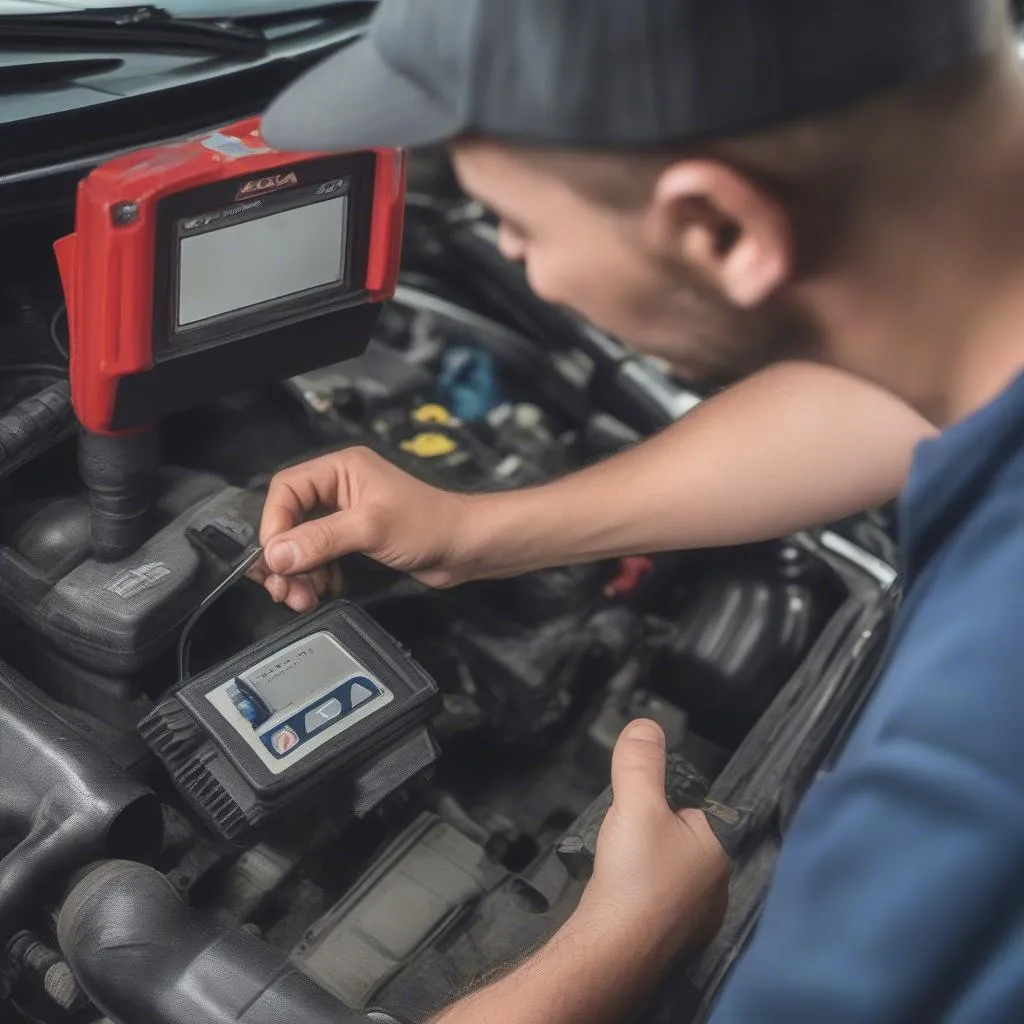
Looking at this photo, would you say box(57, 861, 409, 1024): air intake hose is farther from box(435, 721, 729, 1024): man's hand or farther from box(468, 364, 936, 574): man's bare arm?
box(468, 364, 936, 574): man's bare arm

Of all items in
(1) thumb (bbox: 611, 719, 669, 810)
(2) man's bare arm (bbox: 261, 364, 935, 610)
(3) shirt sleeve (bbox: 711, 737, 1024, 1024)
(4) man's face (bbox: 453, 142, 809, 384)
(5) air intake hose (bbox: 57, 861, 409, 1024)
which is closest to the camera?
(3) shirt sleeve (bbox: 711, 737, 1024, 1024)

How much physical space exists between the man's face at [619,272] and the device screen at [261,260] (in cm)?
28

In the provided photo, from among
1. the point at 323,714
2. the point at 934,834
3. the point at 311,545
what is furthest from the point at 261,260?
the point at 934,834

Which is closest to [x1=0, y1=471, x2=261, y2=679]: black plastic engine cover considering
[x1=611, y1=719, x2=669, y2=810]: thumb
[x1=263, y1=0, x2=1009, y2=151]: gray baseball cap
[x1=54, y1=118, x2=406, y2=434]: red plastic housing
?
[x1=54, y1=118, x2=406, y2=434]: red plastic housing

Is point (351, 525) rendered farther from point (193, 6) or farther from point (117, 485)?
point (193, 6)

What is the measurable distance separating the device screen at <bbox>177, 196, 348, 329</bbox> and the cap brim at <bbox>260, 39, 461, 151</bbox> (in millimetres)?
233

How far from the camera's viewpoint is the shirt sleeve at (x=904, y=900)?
1.46ft

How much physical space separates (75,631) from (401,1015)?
14.9 inches

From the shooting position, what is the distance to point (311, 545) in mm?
943

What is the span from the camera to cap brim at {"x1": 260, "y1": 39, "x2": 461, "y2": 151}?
54 centimetres

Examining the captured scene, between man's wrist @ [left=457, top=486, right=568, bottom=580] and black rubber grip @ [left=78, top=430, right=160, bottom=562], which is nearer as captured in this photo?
black rubber grip @ [left=78, top=430, right=160, bottom=562]

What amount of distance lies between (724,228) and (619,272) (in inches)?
2.4

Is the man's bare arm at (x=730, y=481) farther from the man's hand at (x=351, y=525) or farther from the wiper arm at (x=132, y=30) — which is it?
the wiper arm at (x=132, y=30)

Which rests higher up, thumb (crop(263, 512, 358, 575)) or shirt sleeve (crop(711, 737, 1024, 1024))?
shirt sleeve (crop(711, 737, 1024, 1024))
